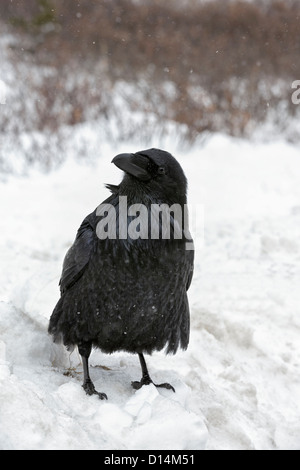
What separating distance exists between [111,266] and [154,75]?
9016 mm

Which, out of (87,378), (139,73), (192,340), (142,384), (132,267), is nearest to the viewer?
(132,267)

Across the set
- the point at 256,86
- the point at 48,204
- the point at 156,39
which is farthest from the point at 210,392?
the point at 156,39

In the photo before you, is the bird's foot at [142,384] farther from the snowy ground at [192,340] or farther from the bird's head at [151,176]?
the bird's head at [151,176]

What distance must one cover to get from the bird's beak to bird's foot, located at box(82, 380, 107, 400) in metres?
0.95

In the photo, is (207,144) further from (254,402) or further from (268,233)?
(254,402)

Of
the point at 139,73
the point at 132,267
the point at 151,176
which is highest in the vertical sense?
the point at 139,73

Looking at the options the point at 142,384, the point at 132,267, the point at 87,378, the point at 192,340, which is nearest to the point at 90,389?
the point at 87,378

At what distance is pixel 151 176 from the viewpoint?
2.79 meters

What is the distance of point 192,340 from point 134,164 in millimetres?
1429

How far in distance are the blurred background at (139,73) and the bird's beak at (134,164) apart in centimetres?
507

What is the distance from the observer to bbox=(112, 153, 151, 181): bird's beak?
2.72 meters

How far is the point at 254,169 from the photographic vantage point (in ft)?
25.8

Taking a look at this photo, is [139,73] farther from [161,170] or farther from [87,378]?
[87,378]

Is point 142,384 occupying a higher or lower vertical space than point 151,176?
lower
